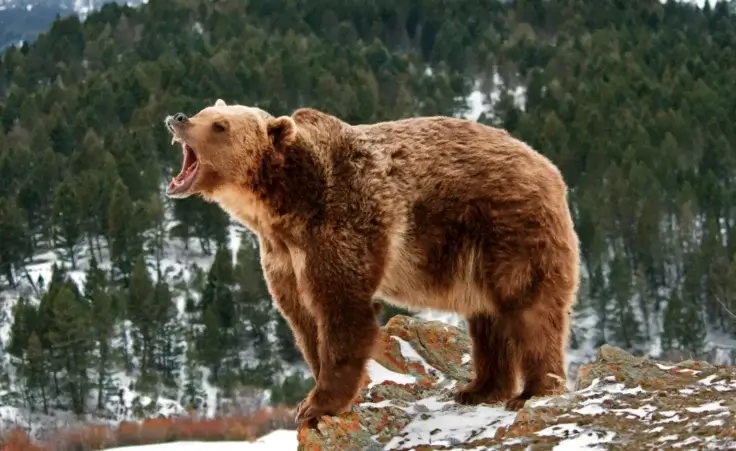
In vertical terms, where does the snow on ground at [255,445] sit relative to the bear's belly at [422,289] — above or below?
below

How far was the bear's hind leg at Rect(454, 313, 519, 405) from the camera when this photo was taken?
6.38 metres

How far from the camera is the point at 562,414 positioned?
5.08 m

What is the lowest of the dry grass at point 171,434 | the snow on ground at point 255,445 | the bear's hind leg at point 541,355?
the dry grass at point 171,434

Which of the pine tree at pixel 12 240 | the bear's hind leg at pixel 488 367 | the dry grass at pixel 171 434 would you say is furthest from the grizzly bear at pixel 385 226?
the pine tree at pixel 12 240

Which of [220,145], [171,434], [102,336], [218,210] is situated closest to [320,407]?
[220,145]

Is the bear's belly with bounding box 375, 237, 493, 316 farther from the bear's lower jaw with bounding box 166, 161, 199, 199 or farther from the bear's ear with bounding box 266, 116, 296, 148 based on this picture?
the bear's lower jaw with bounding box 166, 161, 199, 199

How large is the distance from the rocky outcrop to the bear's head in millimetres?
1707

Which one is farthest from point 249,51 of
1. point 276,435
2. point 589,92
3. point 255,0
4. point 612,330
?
point 276,435

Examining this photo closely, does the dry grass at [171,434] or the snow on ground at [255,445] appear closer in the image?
the snow on ground at [255,445]

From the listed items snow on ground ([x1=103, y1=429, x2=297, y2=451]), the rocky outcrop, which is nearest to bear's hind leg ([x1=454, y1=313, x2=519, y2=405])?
the rocky outcrop

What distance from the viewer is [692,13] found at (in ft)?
408

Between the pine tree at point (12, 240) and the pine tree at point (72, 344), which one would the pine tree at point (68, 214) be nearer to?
the pine tree at point (12, 240)

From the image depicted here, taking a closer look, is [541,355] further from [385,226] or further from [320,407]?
[320,407]

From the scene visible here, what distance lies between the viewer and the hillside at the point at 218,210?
5975 cm
